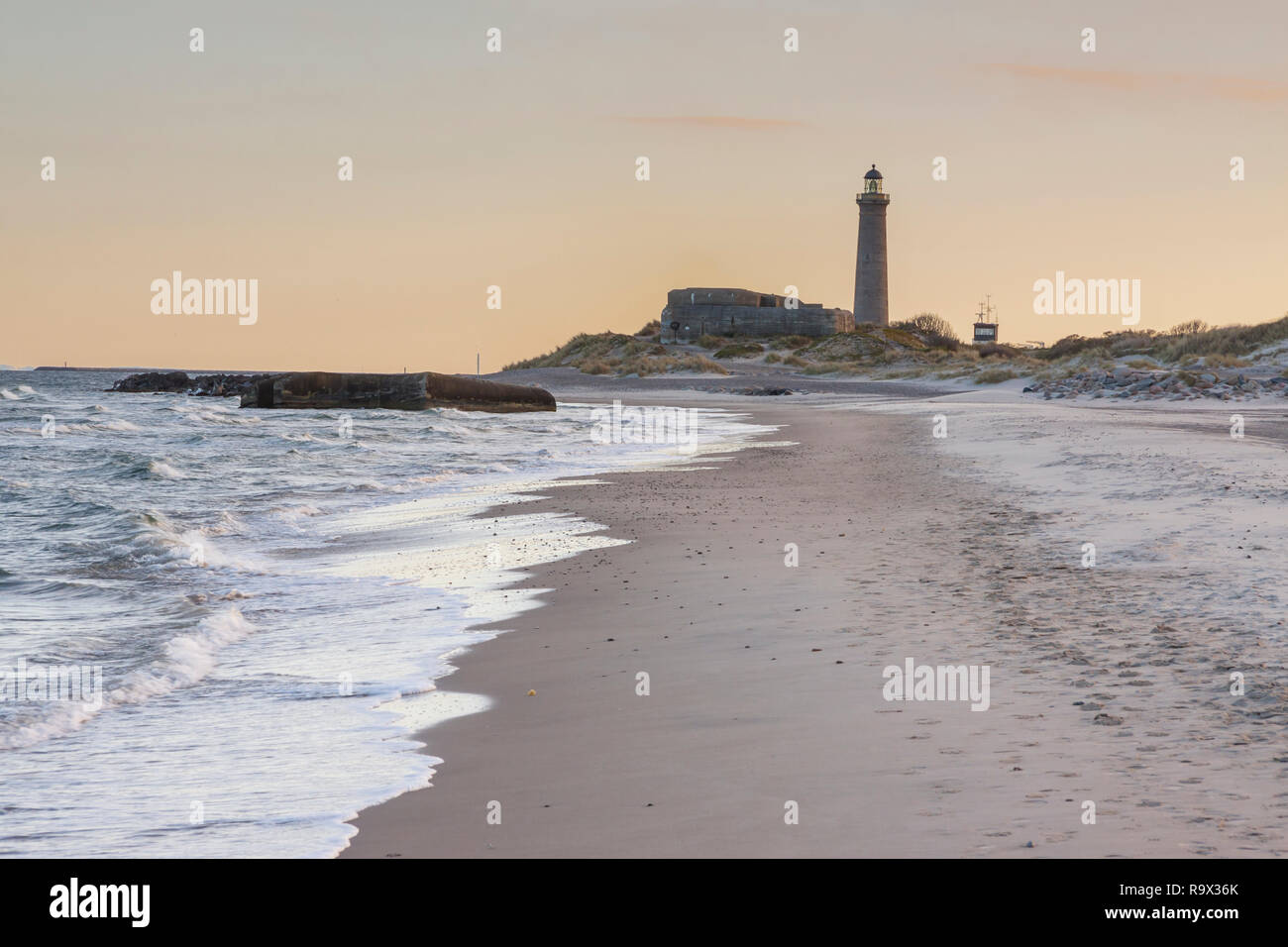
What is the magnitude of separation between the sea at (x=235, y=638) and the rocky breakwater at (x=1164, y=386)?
19643 millimetres

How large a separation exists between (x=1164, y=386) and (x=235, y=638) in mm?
32158

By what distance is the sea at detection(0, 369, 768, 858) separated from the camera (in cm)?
435

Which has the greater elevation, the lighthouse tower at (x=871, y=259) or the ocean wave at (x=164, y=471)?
the lighthouse tower at (x=871, y=259)

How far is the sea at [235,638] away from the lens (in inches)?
171

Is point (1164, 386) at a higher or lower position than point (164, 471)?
higher

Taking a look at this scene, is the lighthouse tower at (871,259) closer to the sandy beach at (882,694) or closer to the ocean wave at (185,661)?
the sandy beach at (882,694)

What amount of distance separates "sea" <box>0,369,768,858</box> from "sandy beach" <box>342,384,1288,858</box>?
36 cm

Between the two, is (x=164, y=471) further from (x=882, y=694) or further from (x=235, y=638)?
(x=882, y=694)

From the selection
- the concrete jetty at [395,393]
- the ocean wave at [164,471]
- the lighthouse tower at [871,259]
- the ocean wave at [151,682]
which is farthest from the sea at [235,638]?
the lighthouse tower at [871,259]

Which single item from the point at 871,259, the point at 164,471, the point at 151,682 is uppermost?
the point at 871,259

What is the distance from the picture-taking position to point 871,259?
89438mm

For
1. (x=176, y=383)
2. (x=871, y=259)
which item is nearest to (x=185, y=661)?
(x=176, y=383)

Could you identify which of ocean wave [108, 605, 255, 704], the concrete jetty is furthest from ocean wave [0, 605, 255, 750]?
the concrete jetty
